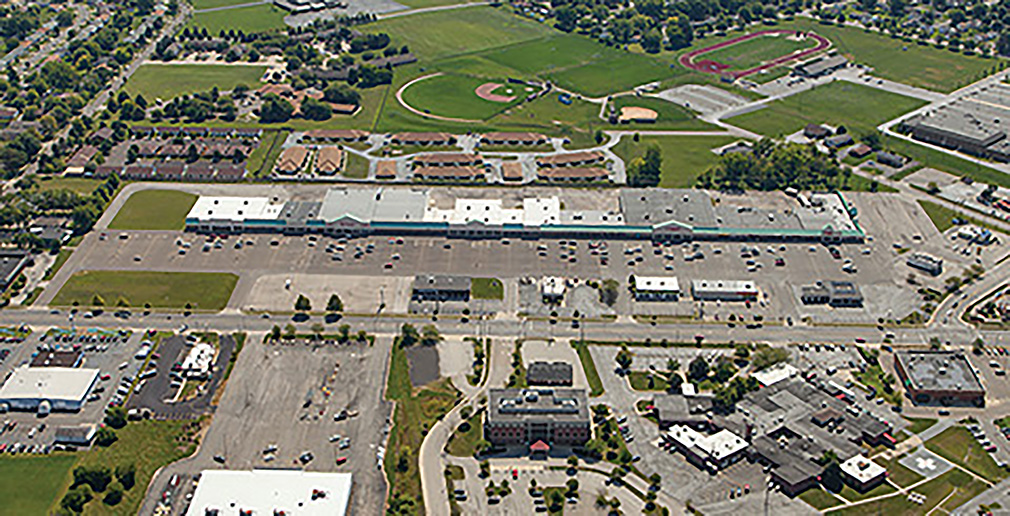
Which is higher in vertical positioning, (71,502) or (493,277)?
(493,277)


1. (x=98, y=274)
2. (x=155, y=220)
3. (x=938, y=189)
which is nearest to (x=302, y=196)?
(x=155, y=220)

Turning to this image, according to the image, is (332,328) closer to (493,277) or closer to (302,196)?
(493,277)

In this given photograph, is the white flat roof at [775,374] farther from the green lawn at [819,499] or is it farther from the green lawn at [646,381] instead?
the green lawn at [819,499]

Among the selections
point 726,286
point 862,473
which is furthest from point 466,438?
point 726,286

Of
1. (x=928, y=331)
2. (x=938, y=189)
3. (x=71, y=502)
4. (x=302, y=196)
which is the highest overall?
(x=938, y=189)

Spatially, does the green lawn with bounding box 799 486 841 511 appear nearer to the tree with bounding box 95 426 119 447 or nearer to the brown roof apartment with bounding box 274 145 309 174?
the tree with bounding box 95 426 119 447

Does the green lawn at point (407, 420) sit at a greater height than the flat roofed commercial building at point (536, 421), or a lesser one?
lesser

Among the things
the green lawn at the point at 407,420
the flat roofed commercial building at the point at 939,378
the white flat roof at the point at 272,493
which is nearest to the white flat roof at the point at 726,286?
the flat roofed commercial building at the point at 939,378
